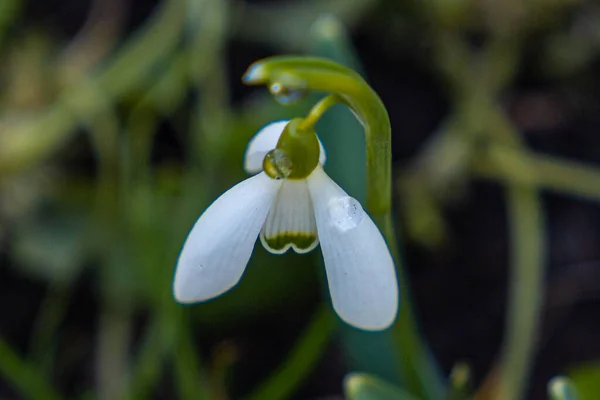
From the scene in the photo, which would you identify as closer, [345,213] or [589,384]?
[345,213]

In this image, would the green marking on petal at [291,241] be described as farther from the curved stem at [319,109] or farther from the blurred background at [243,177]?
the blurred background at [243,177]

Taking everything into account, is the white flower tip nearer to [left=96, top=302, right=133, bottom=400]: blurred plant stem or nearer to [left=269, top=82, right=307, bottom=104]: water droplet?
[left=269, top=82, right=307, bottom=104]: water droplet

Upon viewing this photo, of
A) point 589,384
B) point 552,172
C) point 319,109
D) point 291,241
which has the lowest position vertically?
point 589,384

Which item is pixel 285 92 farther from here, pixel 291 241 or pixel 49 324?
pixel 49 324

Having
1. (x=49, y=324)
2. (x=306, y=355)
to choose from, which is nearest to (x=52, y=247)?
(x=49, y=324)

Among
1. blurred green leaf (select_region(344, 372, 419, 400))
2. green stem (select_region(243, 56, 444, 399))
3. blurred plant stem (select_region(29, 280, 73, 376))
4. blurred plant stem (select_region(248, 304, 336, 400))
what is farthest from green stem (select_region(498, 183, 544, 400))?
blurred plant stem (select_region(29, 280, 73, 376))

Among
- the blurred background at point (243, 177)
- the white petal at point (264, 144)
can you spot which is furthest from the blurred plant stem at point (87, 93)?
the white petal at point (264, 144)

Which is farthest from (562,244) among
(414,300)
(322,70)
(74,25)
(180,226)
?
(74,25)
